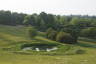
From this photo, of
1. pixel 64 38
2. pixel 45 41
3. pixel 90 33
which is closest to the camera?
pixel 45 41

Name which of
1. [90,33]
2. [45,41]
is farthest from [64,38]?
[90,33]

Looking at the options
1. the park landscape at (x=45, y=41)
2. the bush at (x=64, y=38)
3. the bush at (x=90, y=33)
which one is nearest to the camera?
the park landscape at (x=45, y=41)

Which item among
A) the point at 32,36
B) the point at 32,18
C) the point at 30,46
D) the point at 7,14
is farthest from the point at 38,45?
the point at 7,14

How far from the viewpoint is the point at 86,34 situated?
3403 inches

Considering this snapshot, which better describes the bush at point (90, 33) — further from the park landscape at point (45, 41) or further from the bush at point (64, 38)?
the bush at point (64, 38)

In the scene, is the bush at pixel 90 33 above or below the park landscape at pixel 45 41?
below

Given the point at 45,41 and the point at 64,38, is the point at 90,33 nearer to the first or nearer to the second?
the point at 64,38

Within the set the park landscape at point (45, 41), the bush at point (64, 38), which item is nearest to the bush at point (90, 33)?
the park landscape at point (45, 41)

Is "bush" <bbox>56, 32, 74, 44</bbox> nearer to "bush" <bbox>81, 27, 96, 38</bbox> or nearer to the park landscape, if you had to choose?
the park landscape

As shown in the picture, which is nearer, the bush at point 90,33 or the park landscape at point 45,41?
the park landscape at point 45,41

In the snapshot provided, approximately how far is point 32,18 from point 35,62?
Result: 260 ft

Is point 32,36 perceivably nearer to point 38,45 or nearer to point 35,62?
point 38,45

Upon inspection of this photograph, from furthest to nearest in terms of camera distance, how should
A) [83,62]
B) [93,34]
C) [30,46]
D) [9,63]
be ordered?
1. [93,34]
2. [30,46]
3. [83,62]
4. [9,63]

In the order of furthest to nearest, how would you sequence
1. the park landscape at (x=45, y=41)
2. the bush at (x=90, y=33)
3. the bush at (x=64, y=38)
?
the bush at (x=90, y=33)
the bush at (x=64, y=38)
the park landscape at (x=45, y=41)
